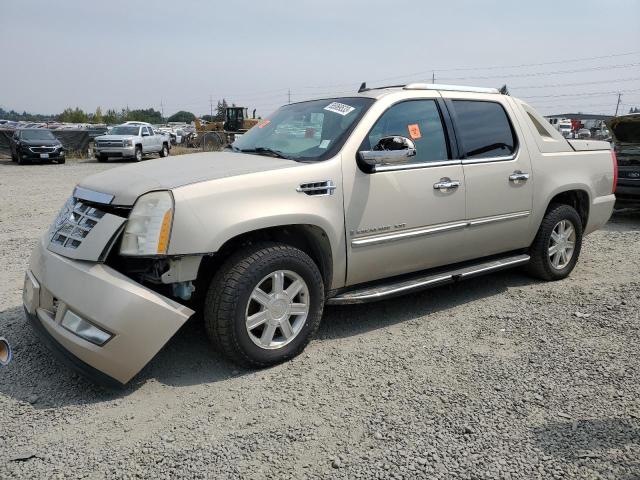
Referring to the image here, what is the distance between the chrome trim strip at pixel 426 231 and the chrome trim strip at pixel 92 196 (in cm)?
158

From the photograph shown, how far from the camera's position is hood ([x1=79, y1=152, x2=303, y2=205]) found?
298cm

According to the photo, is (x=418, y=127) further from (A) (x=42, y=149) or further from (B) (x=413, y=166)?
(A) (x=42, y=149)

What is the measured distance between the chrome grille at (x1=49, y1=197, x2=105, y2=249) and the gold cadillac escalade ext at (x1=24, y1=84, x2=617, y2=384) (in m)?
0.01

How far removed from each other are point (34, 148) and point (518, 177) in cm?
2175

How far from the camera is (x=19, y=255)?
5836mm

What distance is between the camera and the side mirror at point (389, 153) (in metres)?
3.48

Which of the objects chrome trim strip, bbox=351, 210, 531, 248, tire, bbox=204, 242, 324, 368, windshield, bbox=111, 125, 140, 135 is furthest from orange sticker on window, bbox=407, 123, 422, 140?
windshield, bbox=111, 125, 140, 135

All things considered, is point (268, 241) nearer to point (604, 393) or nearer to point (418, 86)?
point (418, 86)

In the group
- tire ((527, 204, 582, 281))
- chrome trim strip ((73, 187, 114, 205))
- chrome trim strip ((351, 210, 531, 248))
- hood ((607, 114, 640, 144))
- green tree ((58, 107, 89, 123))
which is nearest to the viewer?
chrome trim strip ((73, 187, 114, 205))

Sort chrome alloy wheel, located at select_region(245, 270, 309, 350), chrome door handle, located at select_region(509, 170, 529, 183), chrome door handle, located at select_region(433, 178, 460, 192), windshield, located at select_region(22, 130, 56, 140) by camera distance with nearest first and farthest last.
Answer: chrome alloy wheel, located at select_region(245, 270, 309, 350) → chrome door handle, located at select_region(433, 178, 460, 192) → chrome door handle, located at select_region(509, 170, 529, 183) → windshield, located at select_region(22, 130, 56, 140)

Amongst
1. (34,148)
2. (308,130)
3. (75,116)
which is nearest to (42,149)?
(34,148)

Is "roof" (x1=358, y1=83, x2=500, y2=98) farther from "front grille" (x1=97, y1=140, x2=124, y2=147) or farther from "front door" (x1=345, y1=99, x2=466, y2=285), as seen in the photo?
"front grille" (x1=97, y1=140, x2=124, y2=147)

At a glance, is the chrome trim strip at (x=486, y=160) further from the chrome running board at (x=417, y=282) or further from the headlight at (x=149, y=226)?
the headlight at (x=149, y=226)

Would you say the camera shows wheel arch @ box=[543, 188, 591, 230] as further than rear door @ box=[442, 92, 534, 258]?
Yes
